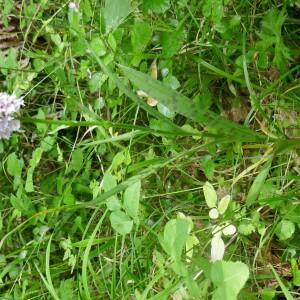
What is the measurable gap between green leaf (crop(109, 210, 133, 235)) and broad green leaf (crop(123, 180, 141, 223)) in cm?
2

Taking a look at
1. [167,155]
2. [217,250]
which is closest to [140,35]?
[167,155]

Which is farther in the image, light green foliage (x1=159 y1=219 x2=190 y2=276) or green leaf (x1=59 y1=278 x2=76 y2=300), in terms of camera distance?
green leaf (x1=59 y1=278 x2=76 y2=300)

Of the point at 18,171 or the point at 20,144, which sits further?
the point at 20,144

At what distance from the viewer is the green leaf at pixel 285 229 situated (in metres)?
0.92

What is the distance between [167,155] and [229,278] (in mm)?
531

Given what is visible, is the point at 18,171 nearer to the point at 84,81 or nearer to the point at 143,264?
the point at 84,81

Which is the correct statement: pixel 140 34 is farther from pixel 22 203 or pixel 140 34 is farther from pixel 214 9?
pixel 22 203

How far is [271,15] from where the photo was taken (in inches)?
38.2

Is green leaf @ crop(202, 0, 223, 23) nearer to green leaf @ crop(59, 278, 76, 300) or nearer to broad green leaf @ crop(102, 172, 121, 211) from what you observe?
broad green leaf @ crop(102, 172, 121, 211)

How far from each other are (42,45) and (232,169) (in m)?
0.71

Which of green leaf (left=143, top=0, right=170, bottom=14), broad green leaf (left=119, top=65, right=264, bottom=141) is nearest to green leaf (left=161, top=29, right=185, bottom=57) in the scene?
green leaf (left=143, top=0, right=170, bottom=14)

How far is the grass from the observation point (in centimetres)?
83

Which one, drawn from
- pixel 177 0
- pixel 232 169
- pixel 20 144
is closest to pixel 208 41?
pixel 177 0

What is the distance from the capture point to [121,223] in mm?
835
